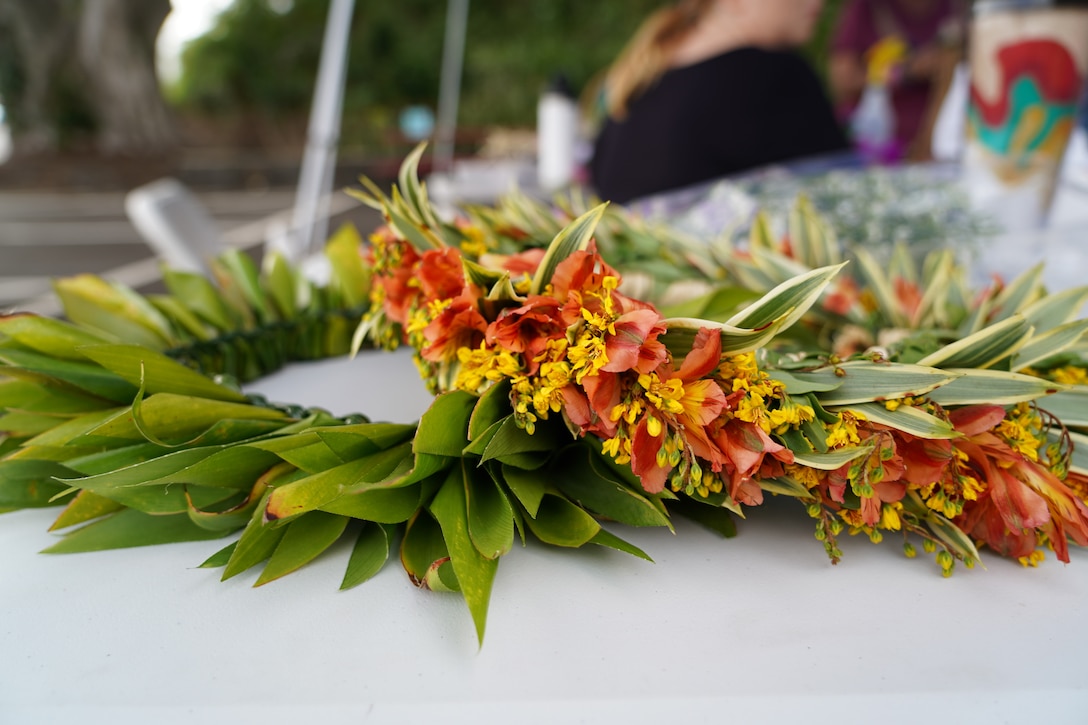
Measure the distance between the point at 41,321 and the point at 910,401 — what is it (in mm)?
A: 707

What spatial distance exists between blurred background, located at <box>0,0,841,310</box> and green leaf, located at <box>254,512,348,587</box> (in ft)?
25.0

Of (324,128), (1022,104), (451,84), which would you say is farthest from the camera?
(451,84)

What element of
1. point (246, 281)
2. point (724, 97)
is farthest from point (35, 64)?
point (246, 281)

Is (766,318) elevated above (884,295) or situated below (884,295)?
above

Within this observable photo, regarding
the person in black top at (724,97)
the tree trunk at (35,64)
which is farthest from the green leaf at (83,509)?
the tree trunk at (35,64)

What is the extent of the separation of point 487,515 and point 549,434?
0.08 meters

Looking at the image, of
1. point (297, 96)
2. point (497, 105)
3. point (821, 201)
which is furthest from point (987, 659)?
point (297, 96)

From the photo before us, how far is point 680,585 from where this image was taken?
19.4 inches

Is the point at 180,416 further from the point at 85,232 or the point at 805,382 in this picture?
the point at 85,232

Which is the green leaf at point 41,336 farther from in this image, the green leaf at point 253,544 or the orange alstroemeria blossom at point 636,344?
the orange alstroemeria blossom at point 636,344

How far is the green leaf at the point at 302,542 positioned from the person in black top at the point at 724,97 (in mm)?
1423

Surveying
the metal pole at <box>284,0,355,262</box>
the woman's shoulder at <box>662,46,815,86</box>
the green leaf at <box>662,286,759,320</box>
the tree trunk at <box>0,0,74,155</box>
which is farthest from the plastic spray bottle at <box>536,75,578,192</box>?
the tree trunk at <box>0,0,74,155</box>

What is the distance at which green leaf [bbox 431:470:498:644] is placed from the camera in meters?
0.43

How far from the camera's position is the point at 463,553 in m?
0.46
